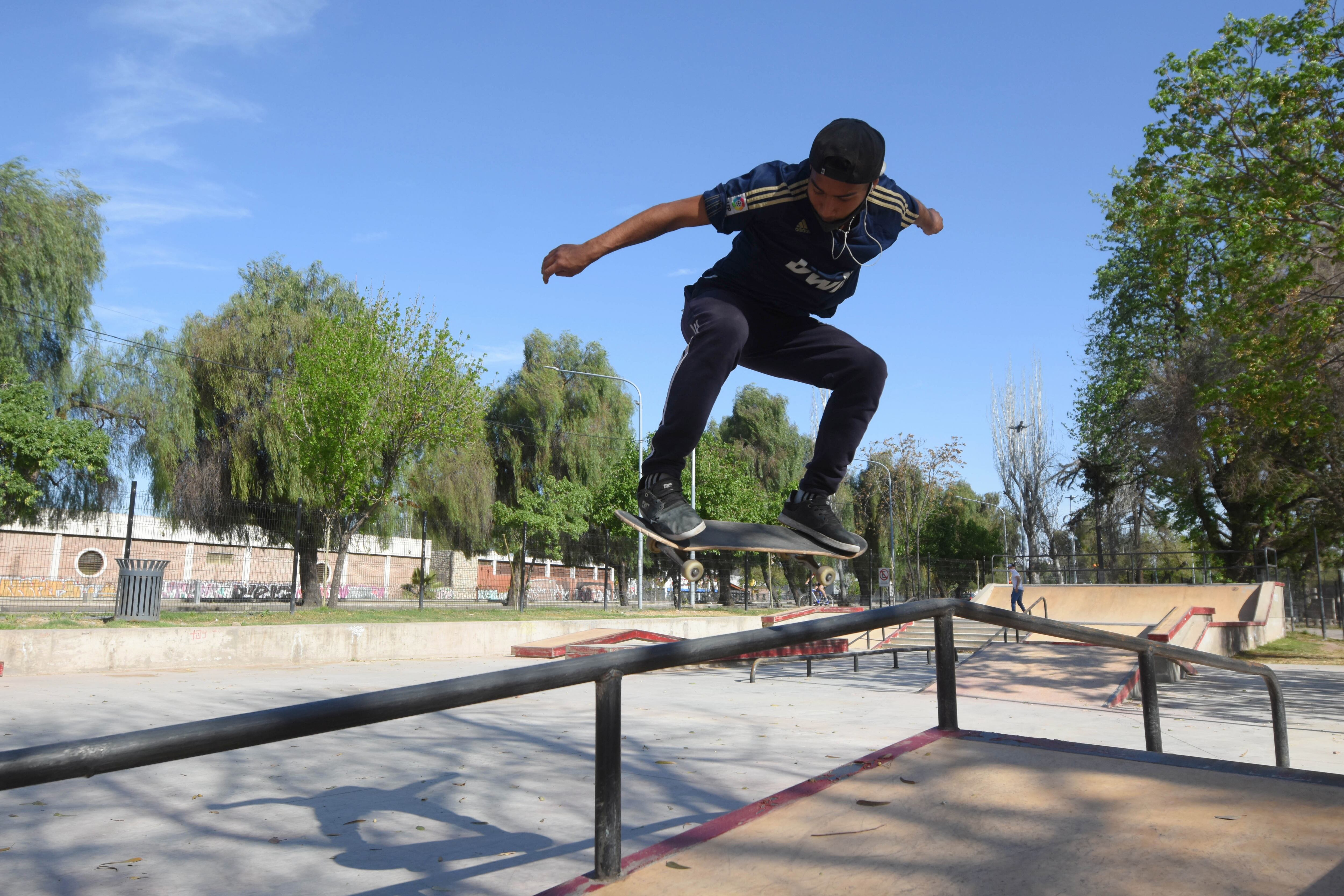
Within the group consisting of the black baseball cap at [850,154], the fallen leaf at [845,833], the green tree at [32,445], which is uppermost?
the green tree at [32,445]

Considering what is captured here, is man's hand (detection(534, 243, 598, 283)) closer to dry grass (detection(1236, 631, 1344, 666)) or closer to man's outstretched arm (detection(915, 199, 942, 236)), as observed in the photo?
man's outstretched arm (detection(915, 199, 942, 236))

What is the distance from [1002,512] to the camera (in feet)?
159

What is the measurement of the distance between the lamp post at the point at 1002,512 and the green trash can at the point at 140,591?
34376 millimetres

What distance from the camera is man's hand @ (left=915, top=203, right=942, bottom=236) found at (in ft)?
10.2

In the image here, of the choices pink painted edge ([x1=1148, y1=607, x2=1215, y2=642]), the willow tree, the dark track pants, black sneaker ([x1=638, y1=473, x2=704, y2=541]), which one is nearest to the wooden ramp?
black sneaker ([x1=638, y1=473, x2=704, y2=541])

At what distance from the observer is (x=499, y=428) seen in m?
32.2

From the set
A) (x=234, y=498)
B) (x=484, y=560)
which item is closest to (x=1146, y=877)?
(x=234, y=498)

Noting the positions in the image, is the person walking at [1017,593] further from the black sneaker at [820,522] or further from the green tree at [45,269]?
the green tree at [45,269]

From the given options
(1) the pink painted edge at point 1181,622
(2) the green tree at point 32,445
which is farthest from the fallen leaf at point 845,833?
(2) the green tree at point 32,445

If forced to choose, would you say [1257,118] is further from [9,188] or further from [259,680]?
[9,188]

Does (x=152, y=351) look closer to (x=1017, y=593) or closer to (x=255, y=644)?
(x=255, y=644)

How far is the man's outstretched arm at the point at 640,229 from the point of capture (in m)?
2.69

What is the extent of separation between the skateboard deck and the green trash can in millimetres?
12479

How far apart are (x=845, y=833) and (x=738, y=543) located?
946 millimetres
